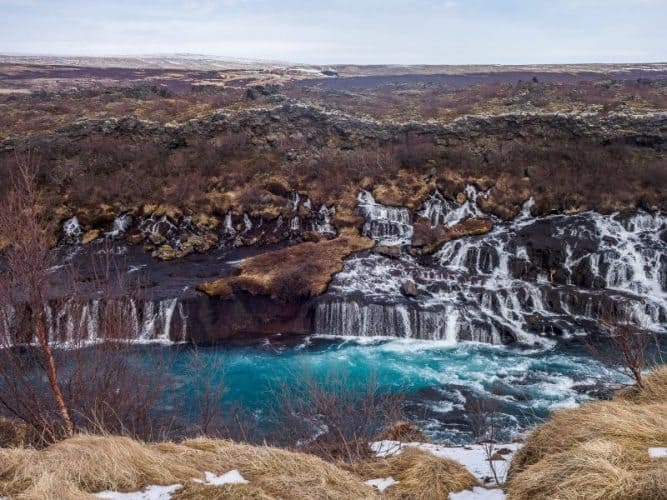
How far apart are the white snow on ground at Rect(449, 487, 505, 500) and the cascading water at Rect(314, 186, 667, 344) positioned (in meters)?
12.8

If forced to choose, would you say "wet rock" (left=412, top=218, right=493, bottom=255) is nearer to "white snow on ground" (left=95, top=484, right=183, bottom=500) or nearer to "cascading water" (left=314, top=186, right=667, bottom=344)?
"cascading water" (left=314, top=186, right=667, bottom=344)

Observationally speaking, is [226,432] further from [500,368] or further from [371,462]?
[500,368]

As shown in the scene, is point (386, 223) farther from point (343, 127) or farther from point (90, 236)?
point (90, 236)

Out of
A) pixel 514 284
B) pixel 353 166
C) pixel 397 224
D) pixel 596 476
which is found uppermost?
pixel 353 166

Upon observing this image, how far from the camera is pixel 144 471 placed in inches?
242

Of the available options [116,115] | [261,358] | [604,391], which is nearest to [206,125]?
[116,115]

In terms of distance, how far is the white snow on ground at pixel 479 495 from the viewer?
20.6 ft

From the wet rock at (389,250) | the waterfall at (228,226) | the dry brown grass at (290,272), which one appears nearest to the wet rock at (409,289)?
the wet rock at (389,250)

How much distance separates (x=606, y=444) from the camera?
5637mm

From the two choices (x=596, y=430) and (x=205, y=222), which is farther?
(x=205, y=222)

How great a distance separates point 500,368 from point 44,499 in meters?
15.2

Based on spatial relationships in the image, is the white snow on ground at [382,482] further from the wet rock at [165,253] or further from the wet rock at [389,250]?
the wet rock at [165,253]

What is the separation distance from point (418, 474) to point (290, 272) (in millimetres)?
16484

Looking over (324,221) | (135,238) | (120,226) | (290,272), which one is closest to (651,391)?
(290,272)
